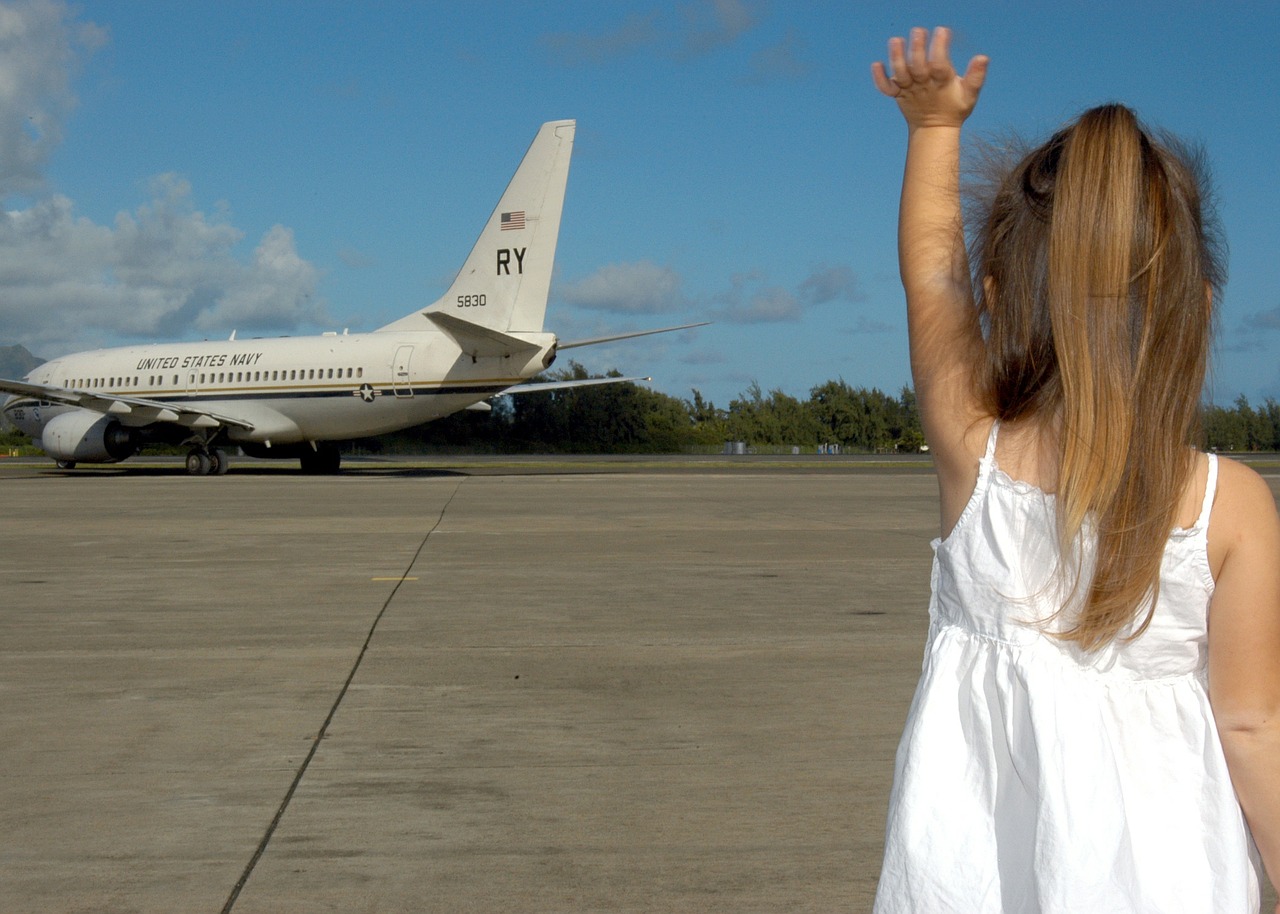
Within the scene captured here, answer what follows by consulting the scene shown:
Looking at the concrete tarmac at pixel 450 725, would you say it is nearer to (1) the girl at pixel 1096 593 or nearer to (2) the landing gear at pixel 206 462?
(1) the girl at pixel 1096 593

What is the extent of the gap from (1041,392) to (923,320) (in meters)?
0.18

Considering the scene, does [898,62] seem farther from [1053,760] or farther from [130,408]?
[130,408]

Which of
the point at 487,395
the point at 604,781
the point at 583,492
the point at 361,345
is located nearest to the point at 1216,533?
the point at 604,781

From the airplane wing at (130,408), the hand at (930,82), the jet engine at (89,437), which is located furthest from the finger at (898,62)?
the jet engine at (89,437)

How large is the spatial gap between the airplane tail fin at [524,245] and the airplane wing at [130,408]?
21.9 feet

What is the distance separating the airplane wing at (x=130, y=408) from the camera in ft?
91.6

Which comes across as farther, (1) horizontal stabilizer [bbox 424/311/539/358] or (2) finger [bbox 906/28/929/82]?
(1) horizontal stabilizer [bbox 424/311/539/358]

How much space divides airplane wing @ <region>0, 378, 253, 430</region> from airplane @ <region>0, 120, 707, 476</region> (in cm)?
4

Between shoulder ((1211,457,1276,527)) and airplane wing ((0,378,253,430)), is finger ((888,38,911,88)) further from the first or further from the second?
airplane wing ((0,378,253,430))

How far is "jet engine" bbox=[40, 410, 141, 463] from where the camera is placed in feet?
93.9

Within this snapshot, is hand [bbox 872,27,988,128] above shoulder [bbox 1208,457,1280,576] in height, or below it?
above

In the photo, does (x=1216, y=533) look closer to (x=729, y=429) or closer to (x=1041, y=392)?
(x=1041, y=392)

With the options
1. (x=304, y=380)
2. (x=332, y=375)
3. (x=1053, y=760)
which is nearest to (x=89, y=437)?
(x=304, y=380)

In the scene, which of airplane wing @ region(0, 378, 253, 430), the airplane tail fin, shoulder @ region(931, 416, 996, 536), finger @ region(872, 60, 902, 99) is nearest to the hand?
finger @ region(872, 60, 902, 99)
